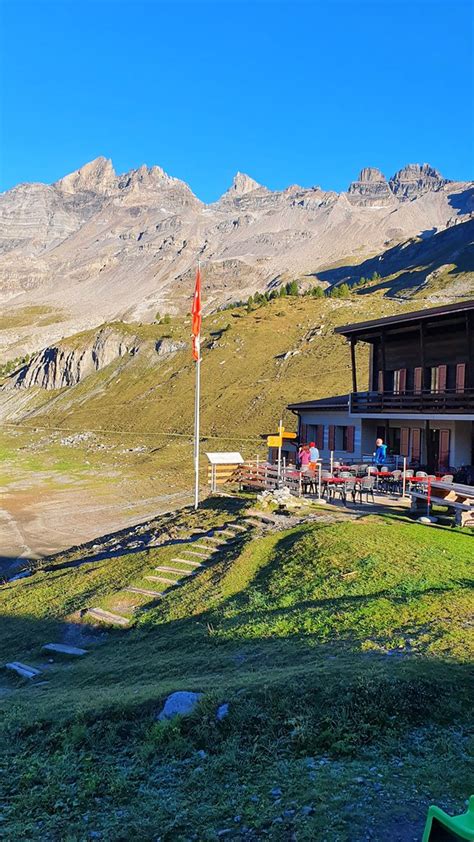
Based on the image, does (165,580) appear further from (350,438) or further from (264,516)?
(350,438)

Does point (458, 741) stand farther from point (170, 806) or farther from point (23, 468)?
point (23, 468)

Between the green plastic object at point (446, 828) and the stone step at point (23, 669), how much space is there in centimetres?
987

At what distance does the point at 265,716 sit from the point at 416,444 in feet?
88.6

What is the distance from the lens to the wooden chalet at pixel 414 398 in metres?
29.6

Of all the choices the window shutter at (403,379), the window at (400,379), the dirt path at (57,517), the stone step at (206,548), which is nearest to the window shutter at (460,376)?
the window at (400,379)

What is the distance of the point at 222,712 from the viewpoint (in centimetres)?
802

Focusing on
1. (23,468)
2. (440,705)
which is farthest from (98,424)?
(440,705)

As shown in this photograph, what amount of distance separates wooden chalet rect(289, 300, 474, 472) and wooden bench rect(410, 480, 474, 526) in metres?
7.12

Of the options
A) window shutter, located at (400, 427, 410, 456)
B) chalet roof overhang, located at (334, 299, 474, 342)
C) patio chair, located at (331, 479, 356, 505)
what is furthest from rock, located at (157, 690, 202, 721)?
window shutter, located at (400, 427, 410, 456)

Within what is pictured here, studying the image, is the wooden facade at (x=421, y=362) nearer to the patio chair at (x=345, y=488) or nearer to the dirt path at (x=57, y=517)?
the patio chair at (x=345, y=488)

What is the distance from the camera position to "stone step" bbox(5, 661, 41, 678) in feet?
41.7

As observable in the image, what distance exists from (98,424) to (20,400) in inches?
1728

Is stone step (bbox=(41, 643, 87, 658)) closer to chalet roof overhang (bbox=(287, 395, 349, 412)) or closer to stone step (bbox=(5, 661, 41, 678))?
stone step (bbox=(5, 661, 41, 678))

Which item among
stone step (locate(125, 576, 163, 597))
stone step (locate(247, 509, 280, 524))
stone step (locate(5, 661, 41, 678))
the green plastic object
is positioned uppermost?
the green plastic object
